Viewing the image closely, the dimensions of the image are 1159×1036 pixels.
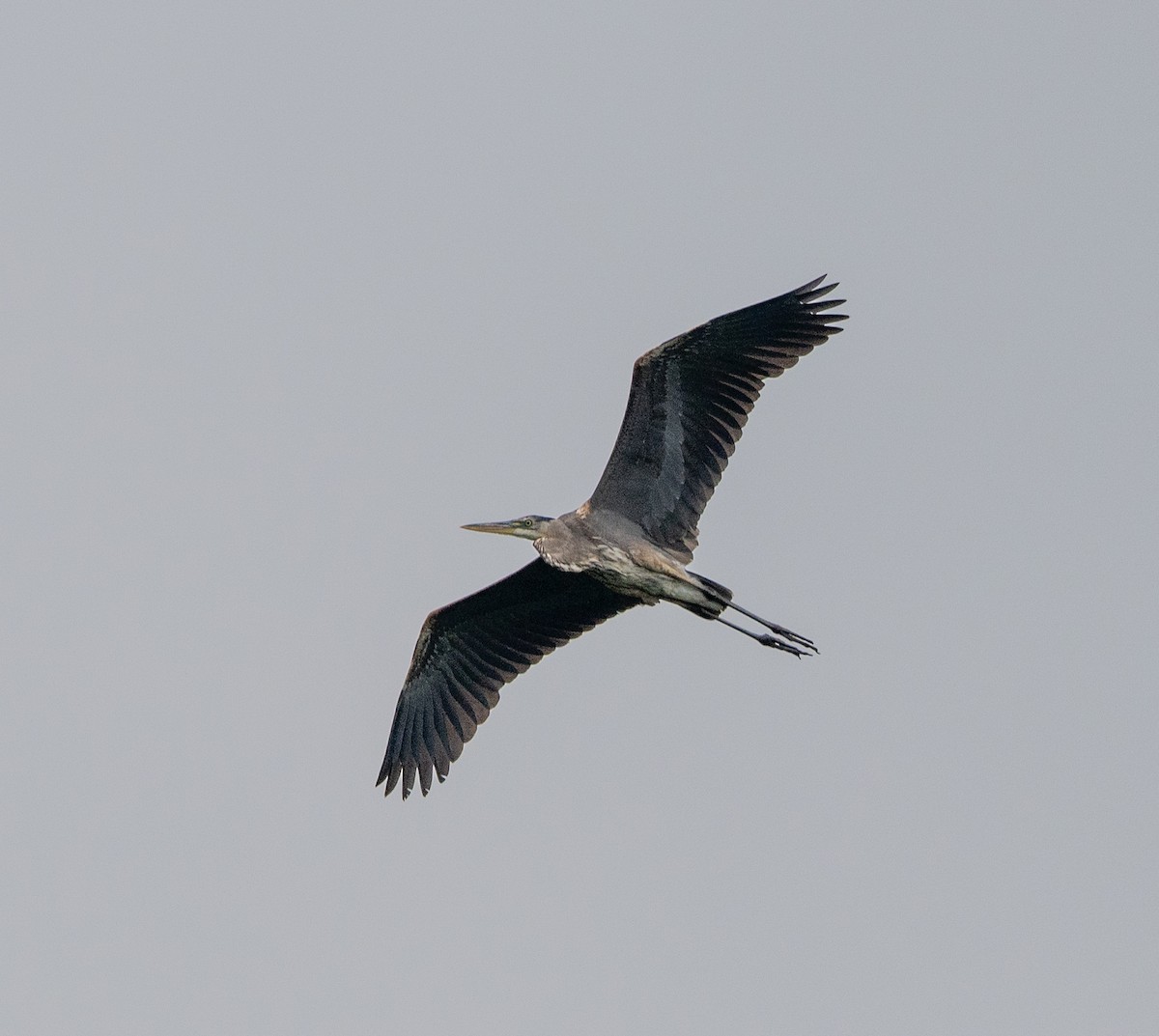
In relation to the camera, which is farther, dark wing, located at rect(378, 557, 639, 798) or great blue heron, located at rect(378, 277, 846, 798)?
dark wing, located at rect(378, 557, 639, 798)

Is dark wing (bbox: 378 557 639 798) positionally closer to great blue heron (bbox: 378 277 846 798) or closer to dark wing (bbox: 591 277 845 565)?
great blue heron (bbox: 378 277 846 798)

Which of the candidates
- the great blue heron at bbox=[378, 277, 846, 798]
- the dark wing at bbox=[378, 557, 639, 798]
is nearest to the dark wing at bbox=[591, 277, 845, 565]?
the great blue heron at bbox=[378, 277, 846, 798]

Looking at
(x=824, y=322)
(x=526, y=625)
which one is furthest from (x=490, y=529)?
(x=824, y=322)

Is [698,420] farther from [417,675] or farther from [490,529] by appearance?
[417,675]

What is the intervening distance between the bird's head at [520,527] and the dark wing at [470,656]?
0.55 m

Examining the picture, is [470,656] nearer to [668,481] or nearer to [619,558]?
[619,558]

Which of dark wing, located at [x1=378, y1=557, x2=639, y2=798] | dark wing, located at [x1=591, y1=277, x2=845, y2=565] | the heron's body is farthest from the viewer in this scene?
dark wing, located at [x1=378, y1=557, x2=639, y2=798]

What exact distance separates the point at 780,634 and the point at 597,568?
1619 millimetres

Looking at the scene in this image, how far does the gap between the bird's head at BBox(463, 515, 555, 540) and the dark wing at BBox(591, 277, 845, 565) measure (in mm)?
743

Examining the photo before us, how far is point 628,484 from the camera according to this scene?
15.6 m

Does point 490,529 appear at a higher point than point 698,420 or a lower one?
lower

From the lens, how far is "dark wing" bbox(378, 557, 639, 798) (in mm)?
16828

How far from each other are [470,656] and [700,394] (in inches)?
139

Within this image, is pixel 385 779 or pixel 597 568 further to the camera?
pixel 385 779
